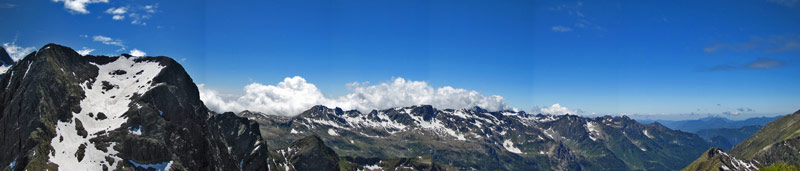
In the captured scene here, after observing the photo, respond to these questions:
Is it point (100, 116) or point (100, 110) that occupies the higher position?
point (100, 110)

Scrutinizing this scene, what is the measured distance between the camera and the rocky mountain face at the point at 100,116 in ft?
373

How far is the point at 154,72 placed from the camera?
166m

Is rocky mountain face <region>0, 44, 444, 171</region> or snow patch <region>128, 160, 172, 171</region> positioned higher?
rocky mountain face <region>0, 44, 444, 171</region>

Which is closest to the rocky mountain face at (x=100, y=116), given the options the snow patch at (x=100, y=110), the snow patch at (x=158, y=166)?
the snow patch at (x=158, y=166)

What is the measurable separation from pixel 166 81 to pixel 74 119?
36.6 m

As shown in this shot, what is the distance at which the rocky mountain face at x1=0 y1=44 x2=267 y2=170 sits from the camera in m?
114

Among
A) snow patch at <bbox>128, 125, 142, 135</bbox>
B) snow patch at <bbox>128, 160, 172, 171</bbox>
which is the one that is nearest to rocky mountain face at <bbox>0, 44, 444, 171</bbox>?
snow patch at <bbox>128, 125, 142, 135</bbox>

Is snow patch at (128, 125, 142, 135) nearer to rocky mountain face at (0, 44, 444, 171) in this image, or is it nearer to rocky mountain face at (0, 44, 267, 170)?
rocky mountain face at (0, 44, 267, 170)

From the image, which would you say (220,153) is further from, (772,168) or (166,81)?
(772,168)

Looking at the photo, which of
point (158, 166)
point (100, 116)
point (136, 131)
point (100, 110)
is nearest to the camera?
point (158, 166)

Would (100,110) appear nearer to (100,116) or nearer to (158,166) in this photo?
(100,116)

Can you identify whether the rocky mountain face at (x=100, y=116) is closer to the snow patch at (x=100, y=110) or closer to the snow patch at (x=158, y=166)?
the snow patch at (x=158, y=166)

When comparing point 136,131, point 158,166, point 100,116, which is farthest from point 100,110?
point 158,166

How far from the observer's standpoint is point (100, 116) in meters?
139
